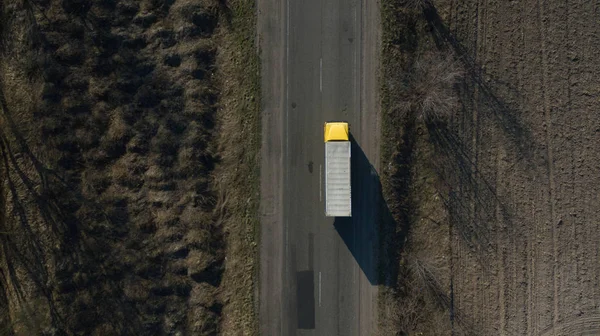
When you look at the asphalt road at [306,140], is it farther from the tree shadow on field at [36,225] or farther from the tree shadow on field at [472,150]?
the tree shadow on field at [36,225]

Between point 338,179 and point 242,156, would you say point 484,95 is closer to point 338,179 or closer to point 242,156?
point 338,179

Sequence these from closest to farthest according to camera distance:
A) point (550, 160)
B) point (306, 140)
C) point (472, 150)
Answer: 1. point (306, 140)
2. point (472, 150)
3. point (550, 160)

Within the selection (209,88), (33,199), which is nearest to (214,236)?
(209,88)

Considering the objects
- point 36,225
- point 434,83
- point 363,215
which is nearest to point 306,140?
point 363,215

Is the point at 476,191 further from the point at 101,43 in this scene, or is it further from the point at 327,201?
the point at 101,43

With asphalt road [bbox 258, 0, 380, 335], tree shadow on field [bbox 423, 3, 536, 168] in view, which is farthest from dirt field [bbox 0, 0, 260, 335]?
tree shadow on field [bbox 423, 3, 536, 168]

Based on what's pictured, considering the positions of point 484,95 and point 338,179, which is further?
point 484,95
